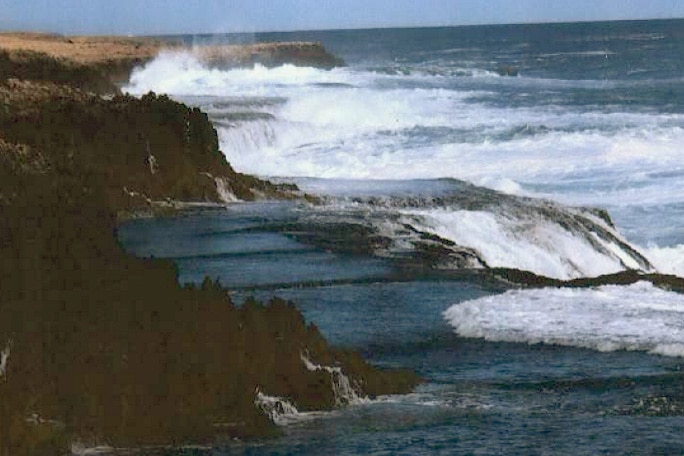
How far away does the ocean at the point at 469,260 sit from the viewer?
33.6 feet

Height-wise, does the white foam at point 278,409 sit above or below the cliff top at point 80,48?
below

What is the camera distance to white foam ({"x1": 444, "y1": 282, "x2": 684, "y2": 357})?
508 inches

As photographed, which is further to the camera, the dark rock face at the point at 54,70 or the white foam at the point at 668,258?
the dark rock face at the point at 54,70

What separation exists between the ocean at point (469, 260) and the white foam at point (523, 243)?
1.5 inches

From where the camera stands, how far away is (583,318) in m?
13.9

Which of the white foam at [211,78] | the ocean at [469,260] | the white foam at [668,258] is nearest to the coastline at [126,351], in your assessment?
the ocean at [469,260]

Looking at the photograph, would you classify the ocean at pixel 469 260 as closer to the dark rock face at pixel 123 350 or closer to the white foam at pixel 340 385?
the white foam at pixel 340 385

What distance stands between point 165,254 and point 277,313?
678 cm

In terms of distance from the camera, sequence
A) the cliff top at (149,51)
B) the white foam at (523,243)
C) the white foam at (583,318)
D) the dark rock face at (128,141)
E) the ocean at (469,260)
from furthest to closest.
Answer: the cliff top at (149,51), the dark rock face at (128,141), the white foam at (523,243), the white foam at (583,318), the ocean at (469,260)

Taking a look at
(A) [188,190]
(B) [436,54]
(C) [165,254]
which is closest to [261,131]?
(A) [188,190]

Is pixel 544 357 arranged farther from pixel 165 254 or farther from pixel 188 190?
pixel 188 190

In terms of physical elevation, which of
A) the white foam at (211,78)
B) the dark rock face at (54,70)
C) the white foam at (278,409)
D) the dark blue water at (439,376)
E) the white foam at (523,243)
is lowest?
the white foam at (523,243)

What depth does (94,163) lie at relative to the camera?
22.0 m

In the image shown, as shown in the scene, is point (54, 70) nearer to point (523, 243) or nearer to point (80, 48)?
point (523, 243)
